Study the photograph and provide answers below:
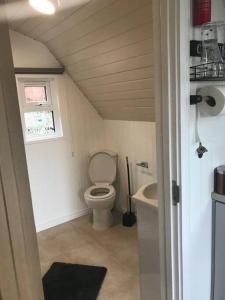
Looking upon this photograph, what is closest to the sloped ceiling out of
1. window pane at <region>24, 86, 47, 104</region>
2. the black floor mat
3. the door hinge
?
window pane at <region>24, 86, 47, 104</region>

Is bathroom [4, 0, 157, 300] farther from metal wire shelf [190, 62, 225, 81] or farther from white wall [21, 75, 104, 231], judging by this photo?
metal wire shelf [190, 62, 225, 81]

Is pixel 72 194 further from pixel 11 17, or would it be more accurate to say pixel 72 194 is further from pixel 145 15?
pixel 145 15

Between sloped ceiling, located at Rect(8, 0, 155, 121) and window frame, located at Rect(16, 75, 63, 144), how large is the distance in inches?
12.1

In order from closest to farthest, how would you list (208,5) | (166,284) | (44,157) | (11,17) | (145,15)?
1. (208,5)
2. (166,284)
3. (145,15)
4. (11,17)
5. (44,157)

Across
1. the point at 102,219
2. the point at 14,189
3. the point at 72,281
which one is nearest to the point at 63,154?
the point at 102,219

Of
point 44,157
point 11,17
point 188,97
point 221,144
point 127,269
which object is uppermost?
point 11,17

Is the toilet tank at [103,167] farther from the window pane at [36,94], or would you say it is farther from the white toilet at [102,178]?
the window pane at [36,94]

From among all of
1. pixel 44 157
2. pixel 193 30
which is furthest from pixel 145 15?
pixel 44 157

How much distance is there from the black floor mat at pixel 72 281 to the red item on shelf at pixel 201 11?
1.99m

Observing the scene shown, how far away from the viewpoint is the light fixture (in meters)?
1.72

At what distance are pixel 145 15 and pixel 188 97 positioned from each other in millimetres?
725

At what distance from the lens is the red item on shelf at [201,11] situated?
1065mm

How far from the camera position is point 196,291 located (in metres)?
A: 1.36

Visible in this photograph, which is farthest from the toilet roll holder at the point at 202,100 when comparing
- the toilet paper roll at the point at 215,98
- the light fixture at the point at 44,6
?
the light fixture at the point at 44,6
